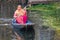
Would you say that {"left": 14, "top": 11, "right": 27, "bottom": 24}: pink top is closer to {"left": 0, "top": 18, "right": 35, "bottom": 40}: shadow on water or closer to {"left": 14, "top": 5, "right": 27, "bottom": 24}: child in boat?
{"left": 14, "top": 5, "right": 27, "bottom": 24}: child in boat

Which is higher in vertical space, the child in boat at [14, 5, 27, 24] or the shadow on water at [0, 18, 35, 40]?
A: the child in boat at [14, 5, 27, 24]

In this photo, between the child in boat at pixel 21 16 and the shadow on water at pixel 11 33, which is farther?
the child in boat at pixel 21 16

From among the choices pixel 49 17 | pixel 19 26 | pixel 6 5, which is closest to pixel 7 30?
pixel 19 26

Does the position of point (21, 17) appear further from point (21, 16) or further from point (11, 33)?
point (11, 33)

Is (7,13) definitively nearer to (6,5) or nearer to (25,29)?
(6,5)

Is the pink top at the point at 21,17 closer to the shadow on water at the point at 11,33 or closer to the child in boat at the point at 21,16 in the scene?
the child in boat at the point at 21,16

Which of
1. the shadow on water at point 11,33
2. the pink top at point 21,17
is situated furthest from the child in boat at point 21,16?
the shadow on water at point 11,33

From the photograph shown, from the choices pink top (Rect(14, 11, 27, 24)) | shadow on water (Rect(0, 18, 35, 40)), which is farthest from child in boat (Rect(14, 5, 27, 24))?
shadow on water (Rect(0, 18, 35, 40))

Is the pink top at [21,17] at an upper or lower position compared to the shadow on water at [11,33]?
upper

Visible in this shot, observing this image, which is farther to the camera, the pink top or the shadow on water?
the pink top

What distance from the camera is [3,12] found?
19.2 meters

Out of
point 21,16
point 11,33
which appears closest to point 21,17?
point 21,16

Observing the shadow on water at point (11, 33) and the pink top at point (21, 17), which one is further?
the pink top at point (21, 17)

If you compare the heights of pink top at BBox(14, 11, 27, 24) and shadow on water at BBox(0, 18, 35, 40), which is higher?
pink top at BBox(14, 11, 27, 24)
